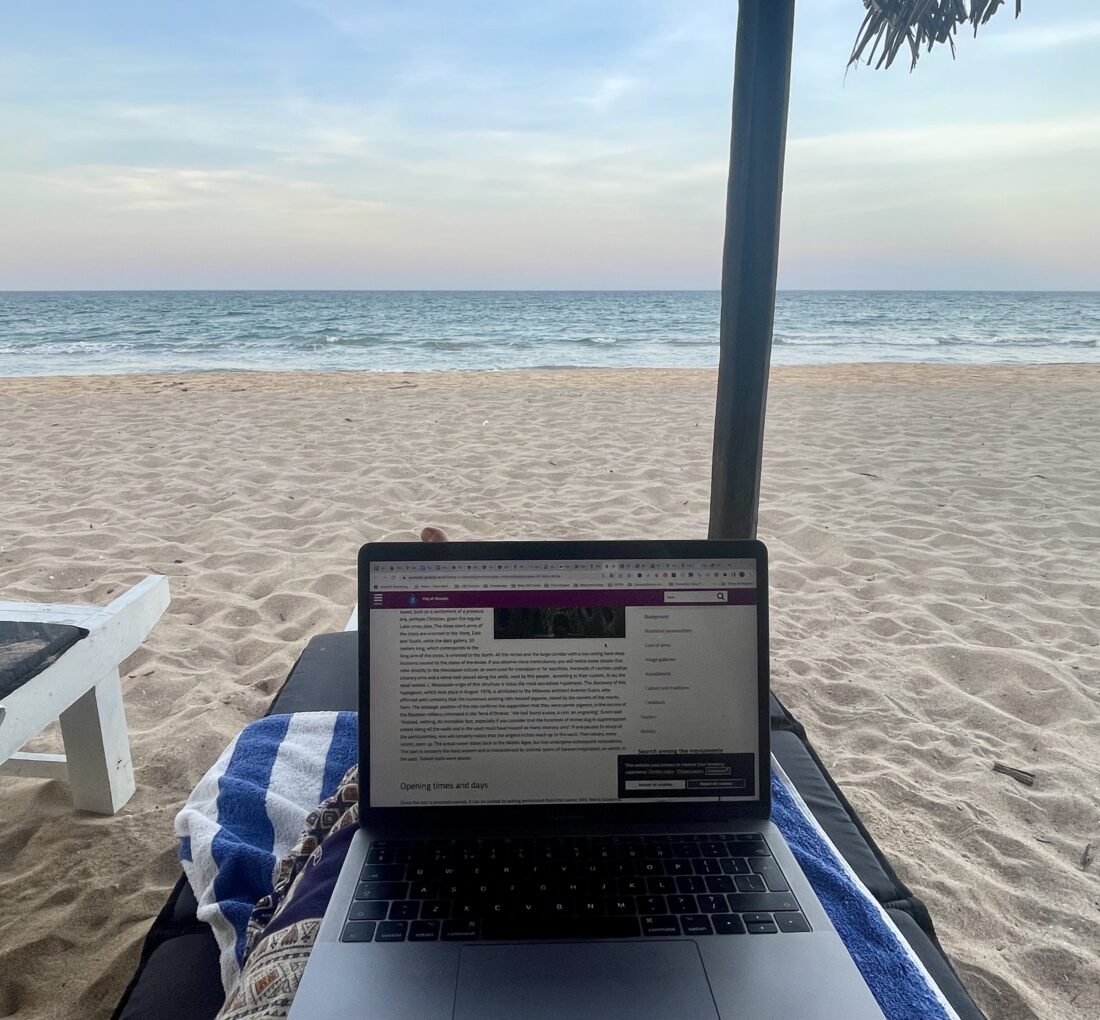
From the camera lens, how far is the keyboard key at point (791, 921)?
766 mm

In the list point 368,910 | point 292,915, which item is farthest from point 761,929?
point 292,915

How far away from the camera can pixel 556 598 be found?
3.21 feet

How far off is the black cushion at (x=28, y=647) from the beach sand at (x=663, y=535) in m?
0.56

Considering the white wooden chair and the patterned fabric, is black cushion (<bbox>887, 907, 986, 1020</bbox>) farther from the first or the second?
the white wooden chair

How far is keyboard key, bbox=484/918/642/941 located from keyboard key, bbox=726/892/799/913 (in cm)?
12

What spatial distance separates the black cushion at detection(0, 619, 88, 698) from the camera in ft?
4.30

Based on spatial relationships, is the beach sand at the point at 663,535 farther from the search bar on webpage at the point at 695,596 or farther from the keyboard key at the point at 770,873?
the search bar on webpage at the point at 695,596

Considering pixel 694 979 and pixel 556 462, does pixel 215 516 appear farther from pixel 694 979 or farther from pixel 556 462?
pixel 694 979

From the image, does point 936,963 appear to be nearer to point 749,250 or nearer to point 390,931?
point 390,931

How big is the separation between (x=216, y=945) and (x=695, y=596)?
0.86 metres

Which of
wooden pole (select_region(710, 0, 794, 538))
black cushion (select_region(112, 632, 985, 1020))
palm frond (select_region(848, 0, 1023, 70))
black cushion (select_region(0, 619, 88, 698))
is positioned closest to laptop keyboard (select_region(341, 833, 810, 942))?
black cushion (select_region(112, 632, 985, 1020))

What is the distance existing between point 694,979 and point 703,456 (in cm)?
498

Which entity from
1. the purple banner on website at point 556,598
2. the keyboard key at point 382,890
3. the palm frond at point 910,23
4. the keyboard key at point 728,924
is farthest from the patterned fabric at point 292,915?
the palm frond at point 910,23

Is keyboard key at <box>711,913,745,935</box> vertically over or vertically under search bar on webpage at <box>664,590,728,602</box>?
under
